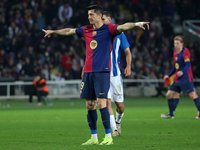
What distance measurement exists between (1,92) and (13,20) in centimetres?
540

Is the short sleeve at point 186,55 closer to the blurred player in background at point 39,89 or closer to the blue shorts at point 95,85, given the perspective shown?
the blue shorts at point 95,85

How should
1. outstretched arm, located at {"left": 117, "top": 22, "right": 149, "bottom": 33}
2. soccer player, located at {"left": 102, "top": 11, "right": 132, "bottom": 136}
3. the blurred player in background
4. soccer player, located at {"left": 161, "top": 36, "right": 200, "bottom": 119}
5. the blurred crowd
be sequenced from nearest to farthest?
outstretched arm, located at {"left": 117, "top": 22, "right": 149, "bottom": 33} < soccer player, located at {"left": 102, "top": 11, "right": 132, "bottom": 136} < soccer player, located at {"left": 161, "top": 36, "right": 200, "bottom": 119} < the blurred player in background < the blurred crowd

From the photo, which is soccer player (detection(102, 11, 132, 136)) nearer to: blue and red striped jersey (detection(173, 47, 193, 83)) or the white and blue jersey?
the white and blue jersey

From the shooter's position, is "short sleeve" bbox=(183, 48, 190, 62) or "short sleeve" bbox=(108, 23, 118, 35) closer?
"short sleeve" bbox=(108, 23, 118, 35)

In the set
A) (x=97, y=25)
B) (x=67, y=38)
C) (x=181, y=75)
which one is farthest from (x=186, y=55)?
(x=67, y=38)

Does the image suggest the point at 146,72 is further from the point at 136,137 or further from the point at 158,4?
the point at 136,137

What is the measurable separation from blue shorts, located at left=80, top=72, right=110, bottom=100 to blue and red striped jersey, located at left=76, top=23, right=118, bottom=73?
0.08 m

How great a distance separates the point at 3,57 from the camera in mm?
23594

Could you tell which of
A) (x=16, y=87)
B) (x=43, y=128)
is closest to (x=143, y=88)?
(x=16, y=87)

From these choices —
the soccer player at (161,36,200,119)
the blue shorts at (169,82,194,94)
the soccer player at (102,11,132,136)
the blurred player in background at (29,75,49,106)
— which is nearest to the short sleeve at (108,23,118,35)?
the soccer player at (102,11,132,136)

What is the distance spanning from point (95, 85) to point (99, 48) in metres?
0.59

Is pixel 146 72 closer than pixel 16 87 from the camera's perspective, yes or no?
No

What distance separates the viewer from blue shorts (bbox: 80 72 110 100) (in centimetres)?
659

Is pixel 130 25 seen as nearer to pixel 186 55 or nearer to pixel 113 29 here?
pixel 113 29
